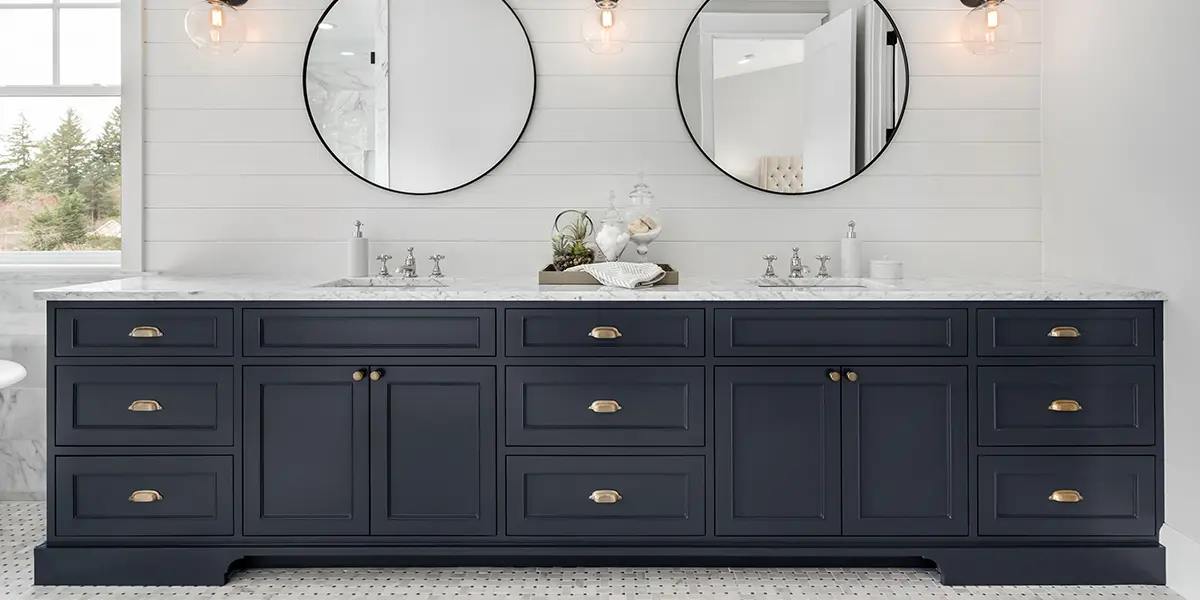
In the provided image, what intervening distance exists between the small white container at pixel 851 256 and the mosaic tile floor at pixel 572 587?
0.98 metres

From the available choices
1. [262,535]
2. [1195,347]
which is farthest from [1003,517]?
[262,535]

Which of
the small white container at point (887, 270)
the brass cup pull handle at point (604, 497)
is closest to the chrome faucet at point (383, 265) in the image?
the brass cup pull handle at point (604, 497)

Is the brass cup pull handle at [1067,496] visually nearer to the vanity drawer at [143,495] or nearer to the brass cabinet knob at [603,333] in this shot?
the brass cabinet knob at [603,333]

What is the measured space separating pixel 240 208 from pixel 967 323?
7.97ft

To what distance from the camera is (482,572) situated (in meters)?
2.29

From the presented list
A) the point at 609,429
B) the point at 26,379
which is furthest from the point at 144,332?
the point at 609,429

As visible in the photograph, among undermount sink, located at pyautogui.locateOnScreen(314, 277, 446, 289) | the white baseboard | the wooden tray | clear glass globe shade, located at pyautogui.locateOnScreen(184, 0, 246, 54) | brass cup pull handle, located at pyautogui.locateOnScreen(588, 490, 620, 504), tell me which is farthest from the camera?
undermount sink, located at pyautogui.locateOnScreen(314, 277, 446, 289)

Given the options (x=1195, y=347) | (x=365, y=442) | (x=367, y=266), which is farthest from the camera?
(x=367, y=266)

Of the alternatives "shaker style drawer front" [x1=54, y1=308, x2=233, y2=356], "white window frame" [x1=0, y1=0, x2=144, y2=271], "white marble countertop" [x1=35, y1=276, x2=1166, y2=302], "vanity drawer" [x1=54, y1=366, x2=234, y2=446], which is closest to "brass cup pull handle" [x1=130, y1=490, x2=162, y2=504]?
"vanity drawer" [x1=54, y1=366, x2=234, y2=446]

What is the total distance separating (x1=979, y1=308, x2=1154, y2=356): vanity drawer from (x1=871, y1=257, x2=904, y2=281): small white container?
0.43m

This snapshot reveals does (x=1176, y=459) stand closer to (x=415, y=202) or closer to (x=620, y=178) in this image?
(x=620, y=178)

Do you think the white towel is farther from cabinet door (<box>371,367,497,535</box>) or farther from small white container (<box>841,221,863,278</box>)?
small white container (<box>841,221,863,278</box>)

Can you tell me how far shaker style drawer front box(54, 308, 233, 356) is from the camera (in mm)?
2150

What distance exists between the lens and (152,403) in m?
2.16
